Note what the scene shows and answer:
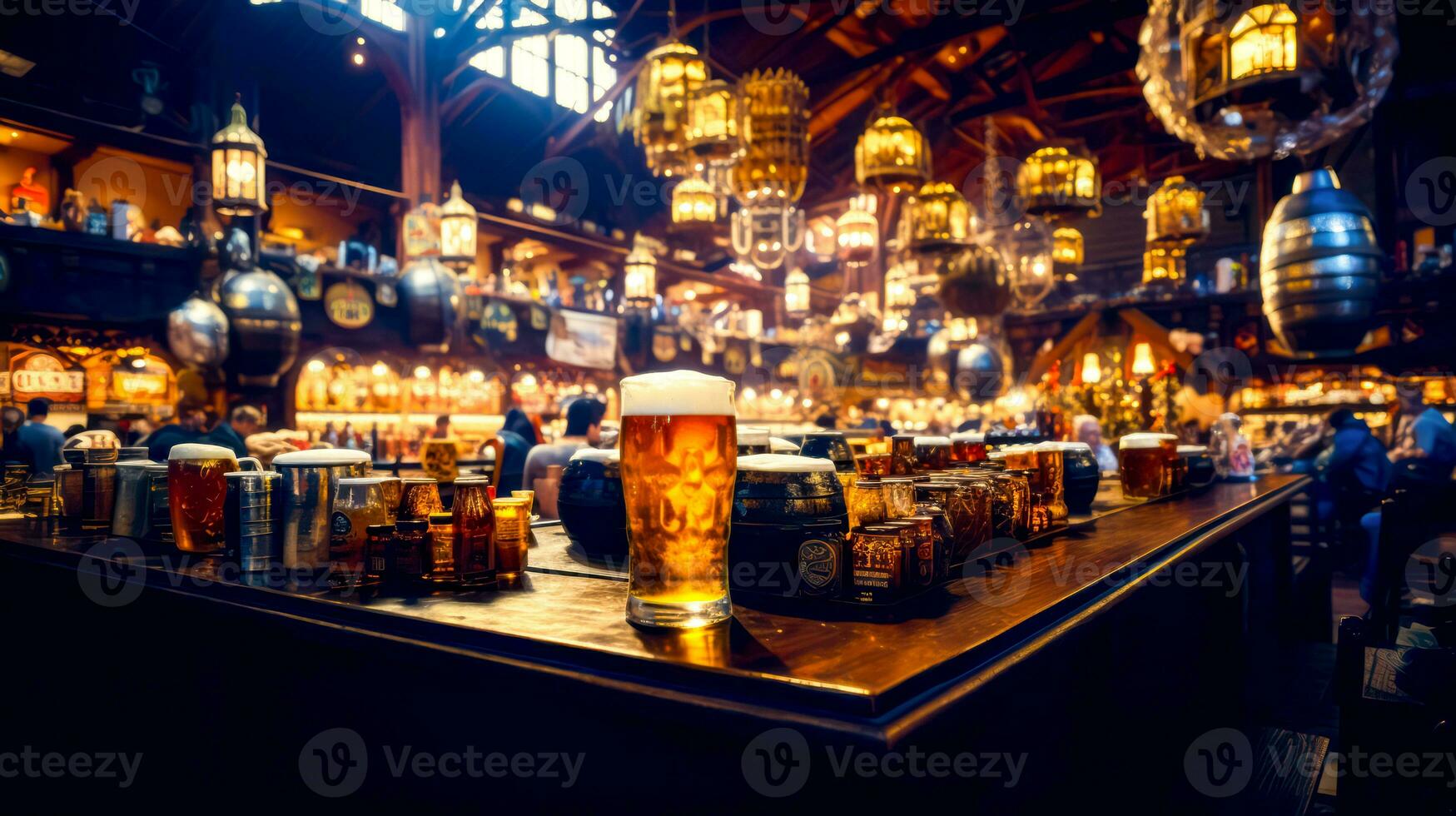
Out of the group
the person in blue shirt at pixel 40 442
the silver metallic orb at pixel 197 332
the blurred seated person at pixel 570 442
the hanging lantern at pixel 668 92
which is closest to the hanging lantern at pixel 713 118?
the hanging lantern at pixel 668 92

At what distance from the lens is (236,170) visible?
226 inches

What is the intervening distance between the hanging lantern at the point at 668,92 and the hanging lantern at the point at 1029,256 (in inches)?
158

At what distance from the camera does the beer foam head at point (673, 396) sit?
0.88 metres

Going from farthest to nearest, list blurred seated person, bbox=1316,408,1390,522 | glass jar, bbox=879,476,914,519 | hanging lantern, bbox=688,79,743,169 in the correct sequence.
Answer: blurred seated person, bbox=1316,408,1390,522 → hanging lantern, bbox=688,79,743,169 → glass jar, bbox=879,476,914,519

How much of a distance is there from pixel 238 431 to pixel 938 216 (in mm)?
4838

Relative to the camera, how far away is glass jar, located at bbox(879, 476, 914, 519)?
3.65 ft

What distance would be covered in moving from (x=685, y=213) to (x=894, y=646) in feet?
19.4

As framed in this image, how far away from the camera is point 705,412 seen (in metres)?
0.89
